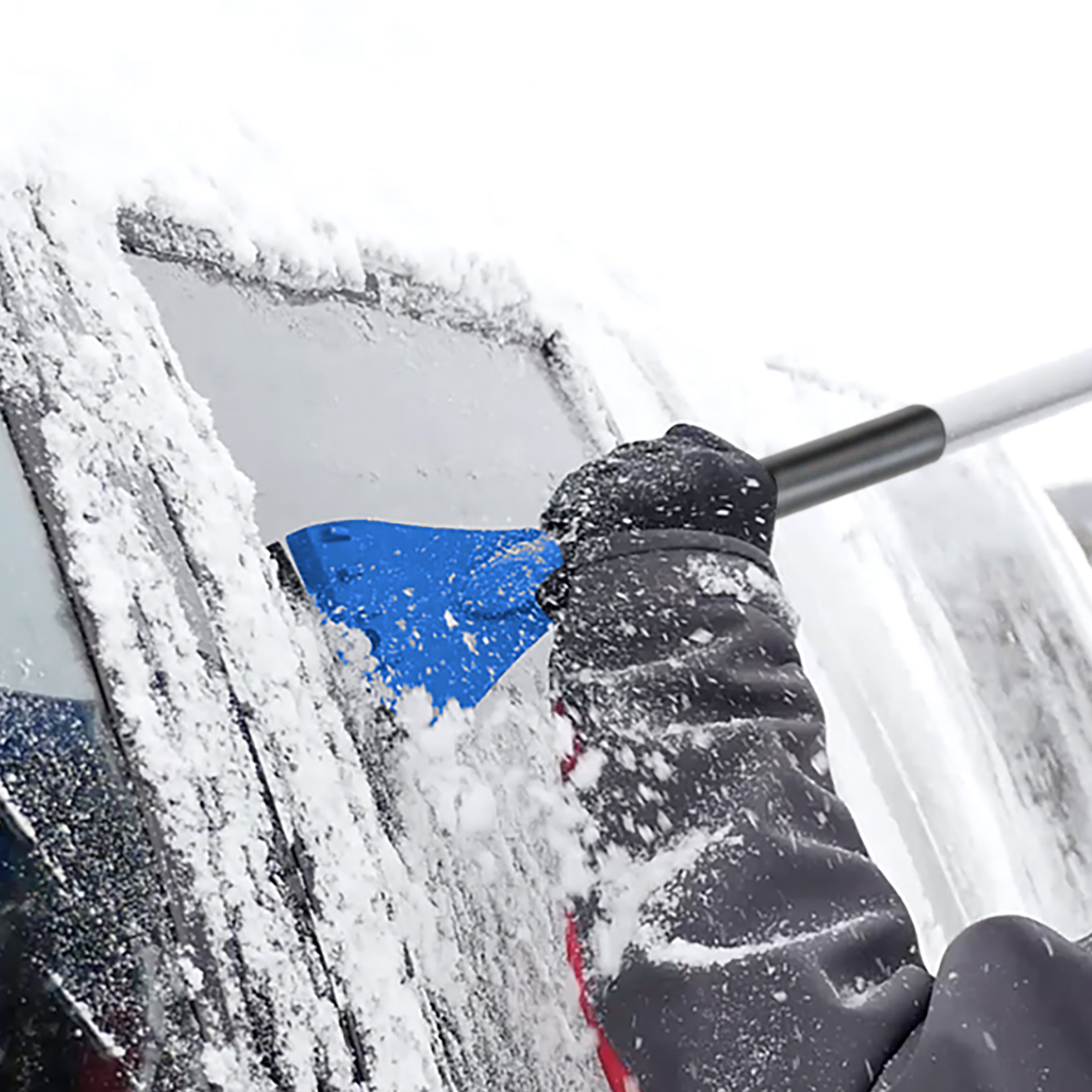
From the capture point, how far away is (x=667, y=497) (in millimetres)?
1095

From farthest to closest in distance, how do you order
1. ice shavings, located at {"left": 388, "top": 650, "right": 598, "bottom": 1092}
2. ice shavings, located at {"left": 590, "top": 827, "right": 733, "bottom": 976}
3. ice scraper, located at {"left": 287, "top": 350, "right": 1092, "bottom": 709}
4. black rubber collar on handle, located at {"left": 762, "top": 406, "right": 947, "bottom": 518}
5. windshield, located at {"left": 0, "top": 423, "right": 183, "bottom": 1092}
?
black rubber collar on handle, located at {"left": 762, "top": 406, "right": 947, "bottom": 518}
ice scraper, located at {"left": 287, "top": 350, "right": 1092, "bottom": 709}
ice shavings, located at {"left": 388, "top": 650, "right": 598, "bottom": 1092}
ice shavings, located at {"left": 590, "top": 827, "right": 733, "bottom": 976}
windshield, located at {"left": 0, "top": 423, "right": 183, "bottom": 1092}

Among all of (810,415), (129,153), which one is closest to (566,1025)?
(129,153)

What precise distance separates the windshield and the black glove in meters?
0.45

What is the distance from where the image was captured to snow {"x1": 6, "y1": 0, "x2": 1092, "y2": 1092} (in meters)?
0.93

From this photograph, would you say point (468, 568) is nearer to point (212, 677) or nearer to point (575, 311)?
point (212, 677)

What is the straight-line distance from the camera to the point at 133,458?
0.94 m

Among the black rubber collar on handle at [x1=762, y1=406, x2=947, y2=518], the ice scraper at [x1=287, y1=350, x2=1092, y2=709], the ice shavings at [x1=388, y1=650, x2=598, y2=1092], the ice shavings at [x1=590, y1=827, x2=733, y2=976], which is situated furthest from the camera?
Answer: the black rubber collar on handle at [x1=762, y1=406, x2=947, y2=518]

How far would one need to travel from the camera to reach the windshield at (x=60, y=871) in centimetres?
74

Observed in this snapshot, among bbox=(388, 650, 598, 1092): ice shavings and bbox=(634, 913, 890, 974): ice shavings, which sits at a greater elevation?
bbox=(634, 913, 890, 974): ice shavings

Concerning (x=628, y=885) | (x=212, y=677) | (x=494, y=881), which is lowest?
(x=494, y=881)

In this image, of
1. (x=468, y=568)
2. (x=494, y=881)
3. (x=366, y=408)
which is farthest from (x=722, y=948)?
(x=366, y=408)

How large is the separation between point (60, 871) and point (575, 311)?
3.60 ft

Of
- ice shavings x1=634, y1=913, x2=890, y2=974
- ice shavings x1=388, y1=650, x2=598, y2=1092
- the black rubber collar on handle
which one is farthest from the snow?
the black rubber collar on handle

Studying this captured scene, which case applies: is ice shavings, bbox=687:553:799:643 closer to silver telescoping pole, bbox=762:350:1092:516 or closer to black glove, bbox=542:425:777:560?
black glove, bbox=542:425:777:560
